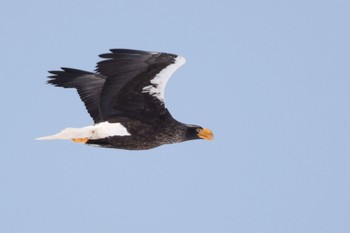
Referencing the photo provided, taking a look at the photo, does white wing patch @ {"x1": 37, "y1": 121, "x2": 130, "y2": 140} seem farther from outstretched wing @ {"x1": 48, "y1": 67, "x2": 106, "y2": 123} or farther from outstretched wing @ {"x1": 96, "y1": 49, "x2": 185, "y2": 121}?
outstretched wing @ {"x1": 48, "y1": 67, "x2": 106, "y2": 123}

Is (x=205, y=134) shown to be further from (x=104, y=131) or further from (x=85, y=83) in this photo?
(x=85, y=83)

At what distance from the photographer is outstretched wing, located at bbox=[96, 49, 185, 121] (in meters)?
11.1

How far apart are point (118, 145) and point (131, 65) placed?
158cm

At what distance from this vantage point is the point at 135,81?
37.8 ft

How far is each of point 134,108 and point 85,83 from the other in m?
2.04

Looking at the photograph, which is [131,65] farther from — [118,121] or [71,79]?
[71,79]

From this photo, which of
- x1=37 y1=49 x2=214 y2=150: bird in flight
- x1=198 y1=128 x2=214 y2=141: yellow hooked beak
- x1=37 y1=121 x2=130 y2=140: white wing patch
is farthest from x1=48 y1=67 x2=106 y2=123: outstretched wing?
x1=198 y1=128 x2=214 y2=141: yellow hooked beak

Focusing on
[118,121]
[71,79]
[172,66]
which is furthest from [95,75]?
[172,66]

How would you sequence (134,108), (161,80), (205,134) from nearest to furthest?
1. (161,80)
2. (134,108)
3. (205,134)

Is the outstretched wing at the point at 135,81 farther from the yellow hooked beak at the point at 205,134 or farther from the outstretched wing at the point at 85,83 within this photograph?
the outstretched wing at the point at 85,83

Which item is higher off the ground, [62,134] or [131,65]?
[131,65]

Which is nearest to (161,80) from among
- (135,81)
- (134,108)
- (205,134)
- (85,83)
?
(135,81)

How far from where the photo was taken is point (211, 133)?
12.9 m

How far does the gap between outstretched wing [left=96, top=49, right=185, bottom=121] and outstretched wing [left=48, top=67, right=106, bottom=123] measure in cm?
127
